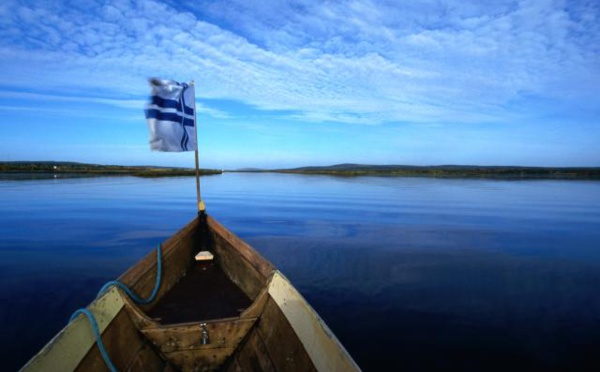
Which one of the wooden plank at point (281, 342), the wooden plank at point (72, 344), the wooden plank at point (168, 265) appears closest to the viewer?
the wooden plank at point (72, 344)

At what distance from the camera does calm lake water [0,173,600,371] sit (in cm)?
629

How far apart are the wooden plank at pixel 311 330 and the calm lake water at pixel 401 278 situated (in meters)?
2.13

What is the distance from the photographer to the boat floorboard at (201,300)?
6.14 metres

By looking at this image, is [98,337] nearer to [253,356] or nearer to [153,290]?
[253,356]

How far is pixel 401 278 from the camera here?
10.1 meters

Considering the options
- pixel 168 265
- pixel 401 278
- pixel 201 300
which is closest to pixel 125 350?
pixel 201 300

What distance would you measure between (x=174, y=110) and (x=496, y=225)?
58.5 ft

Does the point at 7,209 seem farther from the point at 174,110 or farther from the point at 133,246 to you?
the point at 174,110

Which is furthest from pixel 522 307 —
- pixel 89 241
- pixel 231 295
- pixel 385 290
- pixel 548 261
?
pixel 89 241

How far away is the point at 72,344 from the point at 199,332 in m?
1.51

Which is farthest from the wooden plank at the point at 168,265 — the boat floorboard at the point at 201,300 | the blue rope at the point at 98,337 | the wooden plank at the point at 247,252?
the blue rope at the point at 98,337

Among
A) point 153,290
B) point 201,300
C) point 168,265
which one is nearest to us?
point 153,290

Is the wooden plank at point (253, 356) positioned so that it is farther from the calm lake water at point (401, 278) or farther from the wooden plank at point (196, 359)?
the calm lake water at point (401, 278)

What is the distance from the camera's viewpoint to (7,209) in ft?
81.5
